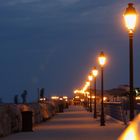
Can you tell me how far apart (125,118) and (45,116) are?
11.0 m

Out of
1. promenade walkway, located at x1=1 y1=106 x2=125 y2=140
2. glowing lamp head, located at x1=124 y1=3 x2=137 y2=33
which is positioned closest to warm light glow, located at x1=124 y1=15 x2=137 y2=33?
glowing lamp head, located at x1=124 y1=3 x2=137 y2=33

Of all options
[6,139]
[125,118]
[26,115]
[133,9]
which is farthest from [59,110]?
[133,9]

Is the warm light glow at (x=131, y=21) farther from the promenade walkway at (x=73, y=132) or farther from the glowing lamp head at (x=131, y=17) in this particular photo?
the promenade walkway at (x=73, y=132)

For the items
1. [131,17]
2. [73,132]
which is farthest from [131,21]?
[73,132]

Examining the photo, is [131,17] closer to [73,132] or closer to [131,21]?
[131,21]

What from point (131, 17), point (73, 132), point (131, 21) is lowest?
point (73, 132)

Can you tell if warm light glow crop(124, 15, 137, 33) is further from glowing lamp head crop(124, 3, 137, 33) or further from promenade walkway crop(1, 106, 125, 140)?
promenade walkway crop(1, 106, 125, 140)

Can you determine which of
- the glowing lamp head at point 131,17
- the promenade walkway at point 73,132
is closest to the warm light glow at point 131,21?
the glowing lamp head at point 131,17

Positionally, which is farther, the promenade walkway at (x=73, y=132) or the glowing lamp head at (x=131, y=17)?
the promenade walkway at (x=73, y=132)

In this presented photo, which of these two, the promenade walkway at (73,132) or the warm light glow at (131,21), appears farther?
the promenade walkway at (73,132)

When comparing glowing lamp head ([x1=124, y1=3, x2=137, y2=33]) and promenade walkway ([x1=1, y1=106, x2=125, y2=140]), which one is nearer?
glowing lamp head ([x1=124, y1=3, x2=137, y2=33])

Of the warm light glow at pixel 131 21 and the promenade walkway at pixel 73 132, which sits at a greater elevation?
the warm light glow at pixel 131 21

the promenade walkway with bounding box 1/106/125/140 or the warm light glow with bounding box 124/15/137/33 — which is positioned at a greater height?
the warm light glow with bounding box 124/15/137/33

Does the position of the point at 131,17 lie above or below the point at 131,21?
above
